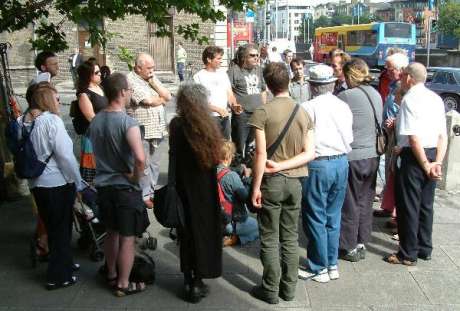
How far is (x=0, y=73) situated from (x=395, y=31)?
36.4m

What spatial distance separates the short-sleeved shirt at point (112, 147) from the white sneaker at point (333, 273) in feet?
6.09

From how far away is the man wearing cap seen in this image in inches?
174

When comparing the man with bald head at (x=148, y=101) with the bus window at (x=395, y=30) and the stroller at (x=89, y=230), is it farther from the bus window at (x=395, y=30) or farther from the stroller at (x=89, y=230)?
the bus window at (x=395, y=30)

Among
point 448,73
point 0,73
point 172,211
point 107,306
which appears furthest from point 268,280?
point 448,73

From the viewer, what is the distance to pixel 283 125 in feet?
13.0

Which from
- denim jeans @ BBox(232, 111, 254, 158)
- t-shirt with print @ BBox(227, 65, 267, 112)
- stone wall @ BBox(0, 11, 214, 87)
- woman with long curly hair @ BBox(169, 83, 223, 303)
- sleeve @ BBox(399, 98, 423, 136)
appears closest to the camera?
woman with long curly hair @ BBox(169, 83, 223, 303)

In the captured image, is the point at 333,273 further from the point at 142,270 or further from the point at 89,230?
the point at 89,230

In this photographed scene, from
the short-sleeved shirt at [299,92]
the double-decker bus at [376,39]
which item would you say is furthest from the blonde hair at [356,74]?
the double-decker bus at [376,39]

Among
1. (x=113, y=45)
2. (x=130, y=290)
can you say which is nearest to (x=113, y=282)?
(x=130, y=290)

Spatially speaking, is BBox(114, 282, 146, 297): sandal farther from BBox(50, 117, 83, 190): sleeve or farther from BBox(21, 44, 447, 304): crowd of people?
BBox(50, 117, 83, 190): sleeve

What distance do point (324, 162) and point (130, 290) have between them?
192 cm

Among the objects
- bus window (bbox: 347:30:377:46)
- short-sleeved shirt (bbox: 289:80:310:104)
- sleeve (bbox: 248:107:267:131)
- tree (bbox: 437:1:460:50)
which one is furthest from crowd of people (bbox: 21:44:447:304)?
tree (bbox: 437:1:460:50)

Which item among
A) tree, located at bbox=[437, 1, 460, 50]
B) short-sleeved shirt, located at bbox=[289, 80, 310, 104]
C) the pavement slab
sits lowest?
the pavement slab

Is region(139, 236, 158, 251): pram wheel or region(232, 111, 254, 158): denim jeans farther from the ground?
→ region(232, 111, 254, 158): denim jeans
